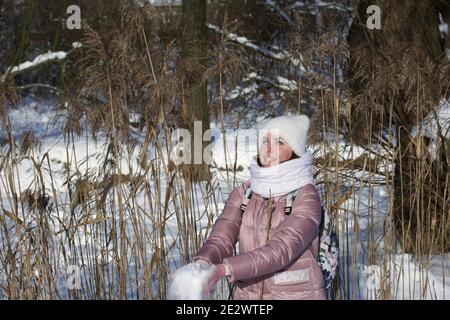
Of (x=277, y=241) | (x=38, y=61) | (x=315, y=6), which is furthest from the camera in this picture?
(x=38, y=61)

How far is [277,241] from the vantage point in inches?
87.3

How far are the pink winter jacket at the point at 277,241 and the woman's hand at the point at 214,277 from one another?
0.07 m

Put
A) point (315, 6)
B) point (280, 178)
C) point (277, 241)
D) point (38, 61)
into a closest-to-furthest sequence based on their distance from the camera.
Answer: point (277, 241)
point (280, 178)
point (315, 6)
point (38, 61)

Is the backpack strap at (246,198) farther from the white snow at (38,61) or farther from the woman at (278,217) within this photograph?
the white snow at (38,61)

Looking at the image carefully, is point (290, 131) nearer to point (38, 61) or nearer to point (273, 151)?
point (273, 151)

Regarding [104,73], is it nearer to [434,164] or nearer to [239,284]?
[239,284]

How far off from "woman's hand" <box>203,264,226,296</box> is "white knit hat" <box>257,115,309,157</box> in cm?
46

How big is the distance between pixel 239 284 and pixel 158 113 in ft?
2.69

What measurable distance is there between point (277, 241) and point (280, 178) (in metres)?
0.22

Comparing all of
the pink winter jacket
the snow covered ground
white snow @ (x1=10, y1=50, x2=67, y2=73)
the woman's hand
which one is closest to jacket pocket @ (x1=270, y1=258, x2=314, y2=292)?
the pink winter jacket

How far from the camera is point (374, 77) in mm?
3080

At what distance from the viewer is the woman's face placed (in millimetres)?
2381

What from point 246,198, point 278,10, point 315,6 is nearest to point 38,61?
point 278,10
